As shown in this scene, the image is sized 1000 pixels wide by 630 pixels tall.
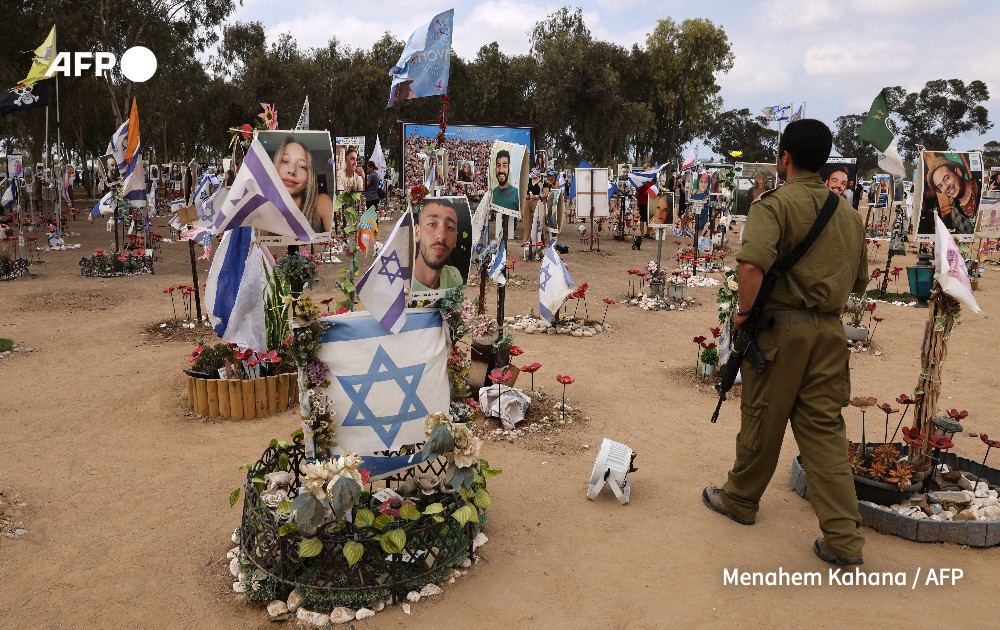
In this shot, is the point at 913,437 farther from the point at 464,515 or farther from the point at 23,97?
the point at 23,97

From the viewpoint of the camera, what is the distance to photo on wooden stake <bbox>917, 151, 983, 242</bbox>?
5984 millimetres

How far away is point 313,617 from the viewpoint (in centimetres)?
364

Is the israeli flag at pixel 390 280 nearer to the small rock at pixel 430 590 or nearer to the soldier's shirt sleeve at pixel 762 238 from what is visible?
the small rock at pixel 430 590

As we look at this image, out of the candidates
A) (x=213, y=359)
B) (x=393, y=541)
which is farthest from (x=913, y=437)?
(x=213, y=359)

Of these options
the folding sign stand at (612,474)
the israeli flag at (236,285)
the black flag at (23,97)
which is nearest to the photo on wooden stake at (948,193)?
the folding sign stand at (612,474)

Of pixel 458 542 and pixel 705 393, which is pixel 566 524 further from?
pixel 705 393

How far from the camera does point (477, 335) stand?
7391mm

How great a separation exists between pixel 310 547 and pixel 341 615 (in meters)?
0.41

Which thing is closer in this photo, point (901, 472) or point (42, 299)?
point (901, 472)

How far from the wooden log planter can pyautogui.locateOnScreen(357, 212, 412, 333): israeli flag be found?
3405mm

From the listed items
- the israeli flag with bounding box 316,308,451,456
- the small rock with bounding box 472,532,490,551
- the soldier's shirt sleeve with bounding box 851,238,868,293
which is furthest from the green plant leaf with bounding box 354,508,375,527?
the soldier's shirt sleeve with bounding box 851,238,868,293

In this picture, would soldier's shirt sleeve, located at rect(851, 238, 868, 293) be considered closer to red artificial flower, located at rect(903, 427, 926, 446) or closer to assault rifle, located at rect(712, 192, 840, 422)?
assault rifle, located at rect(712, 192, 840, 422)

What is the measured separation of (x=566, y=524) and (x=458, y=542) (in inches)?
35.9

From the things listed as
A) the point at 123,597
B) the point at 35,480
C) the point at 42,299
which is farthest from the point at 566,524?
the point at 42,299
